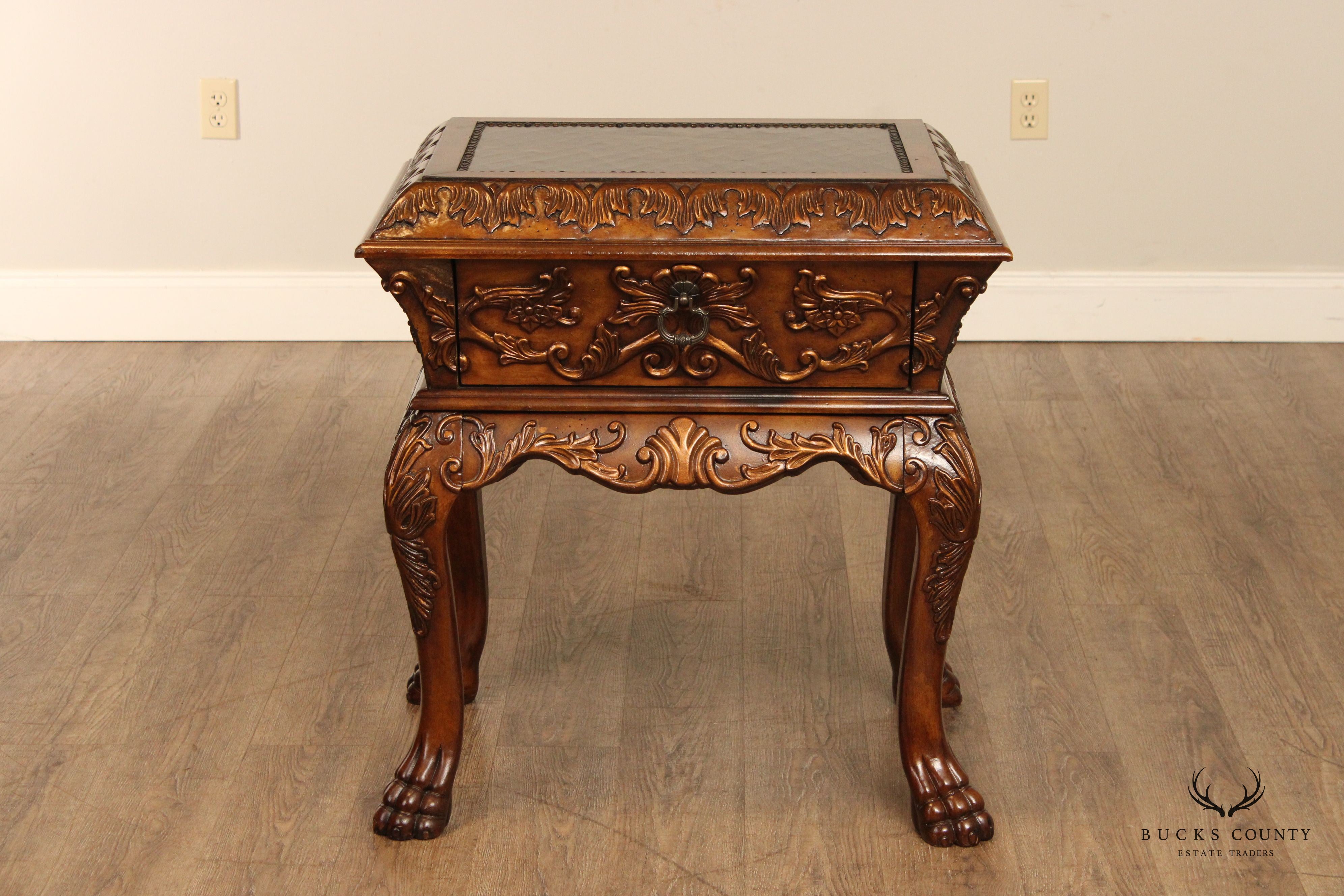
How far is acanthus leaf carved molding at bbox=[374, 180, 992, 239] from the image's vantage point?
1.38m

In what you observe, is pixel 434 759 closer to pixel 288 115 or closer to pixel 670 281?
pixel 670 281

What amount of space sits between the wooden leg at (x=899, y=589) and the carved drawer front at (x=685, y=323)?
0.34 metres

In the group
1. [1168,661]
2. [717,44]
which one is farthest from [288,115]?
[1168,661]

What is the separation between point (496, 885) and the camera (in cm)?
154

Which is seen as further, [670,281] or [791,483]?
[791,483]

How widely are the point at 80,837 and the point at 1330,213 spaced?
2.71m

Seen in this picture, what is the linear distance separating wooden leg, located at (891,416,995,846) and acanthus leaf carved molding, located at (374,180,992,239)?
0.22 m

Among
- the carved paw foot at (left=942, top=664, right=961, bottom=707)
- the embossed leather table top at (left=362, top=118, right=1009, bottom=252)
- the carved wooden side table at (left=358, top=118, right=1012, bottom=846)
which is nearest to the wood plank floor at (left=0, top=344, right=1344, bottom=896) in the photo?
the carved paw foot at (left=942, top=664, right=961, bottom=707)

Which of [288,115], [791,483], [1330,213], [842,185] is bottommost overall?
[791,483]

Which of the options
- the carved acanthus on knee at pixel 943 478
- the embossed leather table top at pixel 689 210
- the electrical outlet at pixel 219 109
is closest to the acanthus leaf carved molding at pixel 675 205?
the embossed leather table top at pixel 689 210

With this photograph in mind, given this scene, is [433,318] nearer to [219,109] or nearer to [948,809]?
[948,809]

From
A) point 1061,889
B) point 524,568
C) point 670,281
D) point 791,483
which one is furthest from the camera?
point 791,483

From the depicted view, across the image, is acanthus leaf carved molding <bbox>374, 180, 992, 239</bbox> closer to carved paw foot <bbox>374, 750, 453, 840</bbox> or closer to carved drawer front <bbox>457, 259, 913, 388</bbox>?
carved drawer front <bbox>457, 259, 913, 388</bbox>

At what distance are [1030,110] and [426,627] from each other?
1978 millimetres
